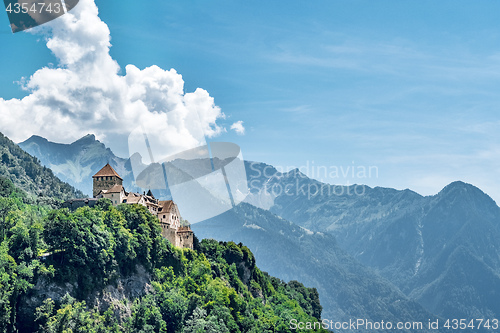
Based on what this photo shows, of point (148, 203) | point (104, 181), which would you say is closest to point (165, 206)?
point (148, 203)

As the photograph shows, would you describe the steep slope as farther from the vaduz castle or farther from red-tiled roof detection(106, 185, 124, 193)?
red-tiled roof detection(106, 185, 124, 193)

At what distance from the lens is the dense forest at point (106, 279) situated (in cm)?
8062

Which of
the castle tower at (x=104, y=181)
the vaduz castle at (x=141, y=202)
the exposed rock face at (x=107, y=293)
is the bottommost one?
the exposed rock face at (x=107, y=293)

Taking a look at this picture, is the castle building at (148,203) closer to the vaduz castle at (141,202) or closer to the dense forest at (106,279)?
the vaduz castle at (141,202)

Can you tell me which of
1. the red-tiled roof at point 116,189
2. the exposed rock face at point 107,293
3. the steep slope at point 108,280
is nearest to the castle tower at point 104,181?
the red-tiled roof at point 116,189

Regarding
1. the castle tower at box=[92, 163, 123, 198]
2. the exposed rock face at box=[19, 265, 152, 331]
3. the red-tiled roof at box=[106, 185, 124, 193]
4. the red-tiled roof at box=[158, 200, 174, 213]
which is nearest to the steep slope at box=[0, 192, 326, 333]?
the exposed rock face at box=[19, 265, 152, 331]

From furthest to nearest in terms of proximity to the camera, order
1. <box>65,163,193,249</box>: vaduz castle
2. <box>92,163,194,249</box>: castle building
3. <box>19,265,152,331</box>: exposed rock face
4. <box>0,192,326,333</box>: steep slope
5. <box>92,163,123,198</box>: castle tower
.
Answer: <box>92,163,123,198</box>: castle tower, <box>92,163,194,249</box>: castle building, <box>65,163,193,249</box>: vaduz castle, <box>19,265,152,331</box>: exposed rock face, <box>0,192,326,333</box>: steep slope

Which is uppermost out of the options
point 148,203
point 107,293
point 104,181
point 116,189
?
point 104,181

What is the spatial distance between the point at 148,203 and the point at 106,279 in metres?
26.5

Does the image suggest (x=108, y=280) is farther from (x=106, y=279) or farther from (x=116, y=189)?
(x=116, y=189)

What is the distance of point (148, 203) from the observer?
117562 mm

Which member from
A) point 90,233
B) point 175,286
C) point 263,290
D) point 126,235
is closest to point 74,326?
point 90,233

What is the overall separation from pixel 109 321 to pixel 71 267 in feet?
34.3

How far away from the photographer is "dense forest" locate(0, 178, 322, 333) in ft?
265
